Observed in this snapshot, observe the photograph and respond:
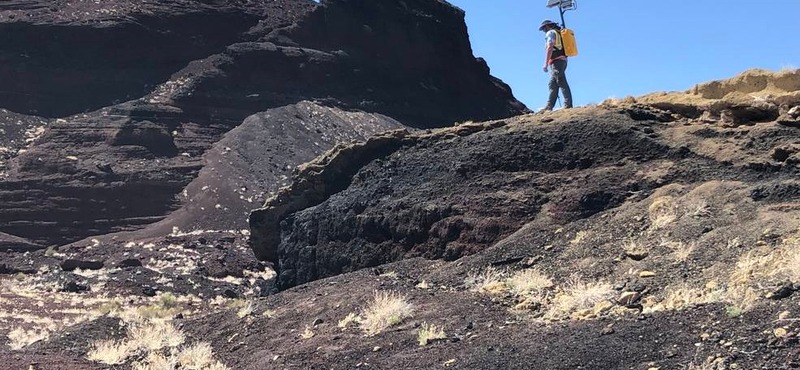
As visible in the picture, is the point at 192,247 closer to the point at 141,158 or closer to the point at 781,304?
the point at 141,158

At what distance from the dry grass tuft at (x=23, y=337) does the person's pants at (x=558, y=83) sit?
1040 cm

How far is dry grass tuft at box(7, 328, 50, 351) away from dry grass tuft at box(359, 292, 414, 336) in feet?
24.7

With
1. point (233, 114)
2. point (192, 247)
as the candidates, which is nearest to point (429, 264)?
point (192, 247)

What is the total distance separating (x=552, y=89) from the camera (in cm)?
1498

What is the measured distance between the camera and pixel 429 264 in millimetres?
12562

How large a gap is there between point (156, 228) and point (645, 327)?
106ft

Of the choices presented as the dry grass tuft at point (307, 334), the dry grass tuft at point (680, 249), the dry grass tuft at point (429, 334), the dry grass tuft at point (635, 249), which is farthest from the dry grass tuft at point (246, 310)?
the dry grass tuft at point (680, 249)

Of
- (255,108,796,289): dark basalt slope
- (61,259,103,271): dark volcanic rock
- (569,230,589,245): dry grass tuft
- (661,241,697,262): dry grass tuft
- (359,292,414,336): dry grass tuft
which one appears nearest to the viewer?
(661,241,697,262): dry grass tuft

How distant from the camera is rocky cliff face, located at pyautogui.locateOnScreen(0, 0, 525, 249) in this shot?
1475 inches

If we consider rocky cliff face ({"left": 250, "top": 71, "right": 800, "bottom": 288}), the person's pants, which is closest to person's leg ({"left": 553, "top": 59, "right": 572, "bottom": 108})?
the person's pants

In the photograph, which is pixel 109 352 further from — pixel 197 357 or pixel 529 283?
pixel 529 283

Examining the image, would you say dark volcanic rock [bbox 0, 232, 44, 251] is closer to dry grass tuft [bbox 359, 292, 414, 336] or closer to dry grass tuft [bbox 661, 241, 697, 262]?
dry grass tuft [bbox 359, 292, 414, 336]

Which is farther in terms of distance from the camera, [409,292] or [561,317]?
[409,292]

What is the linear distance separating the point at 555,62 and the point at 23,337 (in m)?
11.9
